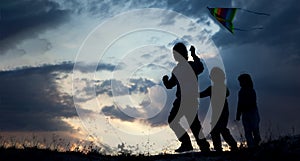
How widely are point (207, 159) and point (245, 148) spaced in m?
1.15

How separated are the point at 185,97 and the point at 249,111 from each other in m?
1.81

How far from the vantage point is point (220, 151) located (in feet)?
33.0

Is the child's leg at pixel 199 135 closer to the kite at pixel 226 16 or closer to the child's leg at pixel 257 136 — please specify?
the child's leg at pixel 257 136

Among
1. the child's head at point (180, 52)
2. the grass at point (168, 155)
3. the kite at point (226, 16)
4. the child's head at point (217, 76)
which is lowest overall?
the grass at point (168, 155)

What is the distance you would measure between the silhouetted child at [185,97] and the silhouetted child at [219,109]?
1.50ft

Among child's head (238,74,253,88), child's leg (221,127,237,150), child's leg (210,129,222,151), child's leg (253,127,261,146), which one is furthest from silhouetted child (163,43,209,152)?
child's leg (253,127,261,146)

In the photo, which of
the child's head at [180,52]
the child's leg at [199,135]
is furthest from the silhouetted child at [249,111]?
the child's head at [180,52]

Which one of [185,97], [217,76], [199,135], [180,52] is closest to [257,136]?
[199,135]

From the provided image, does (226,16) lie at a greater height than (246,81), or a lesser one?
greater

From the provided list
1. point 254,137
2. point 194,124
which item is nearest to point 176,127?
point 194,124

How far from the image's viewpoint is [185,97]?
→ 32.7 ft

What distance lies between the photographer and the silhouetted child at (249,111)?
34.0 ft

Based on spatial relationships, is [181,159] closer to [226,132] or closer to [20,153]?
[226,132]

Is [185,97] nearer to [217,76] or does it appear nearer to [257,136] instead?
[217,76]
